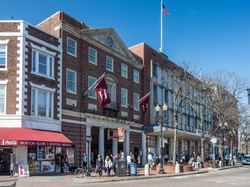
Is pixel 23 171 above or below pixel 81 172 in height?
above

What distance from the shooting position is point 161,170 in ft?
118

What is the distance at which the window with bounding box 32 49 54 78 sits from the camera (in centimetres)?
3384

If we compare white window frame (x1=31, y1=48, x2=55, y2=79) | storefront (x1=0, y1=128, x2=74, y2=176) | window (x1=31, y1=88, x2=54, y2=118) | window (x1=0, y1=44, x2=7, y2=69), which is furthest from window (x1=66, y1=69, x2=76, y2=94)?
window (x1=0, y1=44, x2=7, y2=69)

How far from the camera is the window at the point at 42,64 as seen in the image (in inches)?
1332

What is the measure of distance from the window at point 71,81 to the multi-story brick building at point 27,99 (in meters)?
2.90

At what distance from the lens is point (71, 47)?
3884 centimetres

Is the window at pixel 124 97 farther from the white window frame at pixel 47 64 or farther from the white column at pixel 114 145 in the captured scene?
the white window frame at pixel 47 64

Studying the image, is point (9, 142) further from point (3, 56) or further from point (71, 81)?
point (71, 81)

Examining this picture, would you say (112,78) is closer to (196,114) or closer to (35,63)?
(35,63)

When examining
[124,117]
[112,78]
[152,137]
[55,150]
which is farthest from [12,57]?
[152,137]

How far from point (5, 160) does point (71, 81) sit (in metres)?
10.1

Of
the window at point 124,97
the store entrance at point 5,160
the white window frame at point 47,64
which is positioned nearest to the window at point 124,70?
the window at point 124,97

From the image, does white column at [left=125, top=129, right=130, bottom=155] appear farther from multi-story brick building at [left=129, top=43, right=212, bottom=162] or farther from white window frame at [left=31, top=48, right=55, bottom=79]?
white window frame at [left=31, top=48, right=55, bottom=79]

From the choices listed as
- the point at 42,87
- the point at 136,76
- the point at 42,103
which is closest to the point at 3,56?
the point at 42,87
